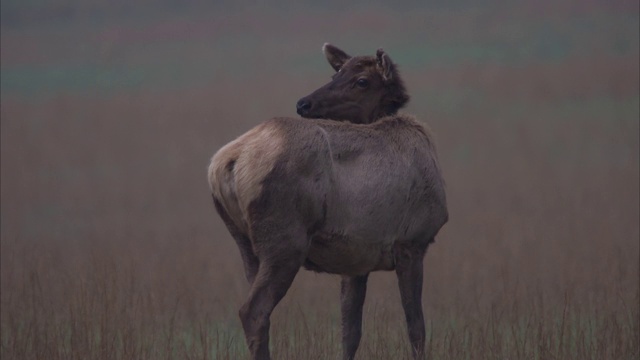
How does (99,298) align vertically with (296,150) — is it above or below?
below

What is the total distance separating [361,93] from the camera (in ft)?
34.4

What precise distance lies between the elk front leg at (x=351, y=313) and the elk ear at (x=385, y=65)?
5.59 feet

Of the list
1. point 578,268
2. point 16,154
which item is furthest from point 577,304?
point 16,154

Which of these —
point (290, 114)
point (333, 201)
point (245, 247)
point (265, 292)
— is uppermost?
point (333, 201)

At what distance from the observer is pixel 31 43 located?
1759 inches

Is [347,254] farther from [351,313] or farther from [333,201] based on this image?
[351,313]

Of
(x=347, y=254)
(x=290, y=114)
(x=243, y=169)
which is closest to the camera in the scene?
(x=243, y=169)

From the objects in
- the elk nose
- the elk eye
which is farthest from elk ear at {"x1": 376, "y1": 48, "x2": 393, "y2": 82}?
the elk nose

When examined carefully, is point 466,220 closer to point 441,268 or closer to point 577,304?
point 441,268

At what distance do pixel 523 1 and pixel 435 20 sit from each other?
3.40m

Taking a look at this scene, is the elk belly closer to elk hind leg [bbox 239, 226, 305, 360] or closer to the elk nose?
elk hind leg [bbox 239, 226, 305, 360]

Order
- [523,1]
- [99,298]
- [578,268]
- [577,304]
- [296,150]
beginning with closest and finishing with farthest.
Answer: [296,150], [99,298], [577,304], [578,268], [523,1]

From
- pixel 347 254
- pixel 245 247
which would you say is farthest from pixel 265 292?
pixel 347 254

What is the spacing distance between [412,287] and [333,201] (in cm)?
100
